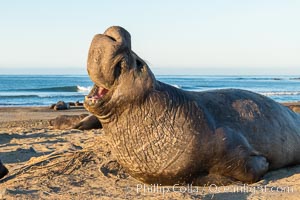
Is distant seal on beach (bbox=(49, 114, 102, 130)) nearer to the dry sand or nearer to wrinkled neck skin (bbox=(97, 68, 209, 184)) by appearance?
the dry sand

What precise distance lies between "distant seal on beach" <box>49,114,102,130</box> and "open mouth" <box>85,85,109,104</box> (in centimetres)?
615

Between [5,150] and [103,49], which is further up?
[103,49]

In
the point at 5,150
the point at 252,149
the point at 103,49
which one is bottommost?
the point at 5,150

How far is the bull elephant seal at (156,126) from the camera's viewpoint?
435cm

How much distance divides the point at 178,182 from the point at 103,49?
1415mm

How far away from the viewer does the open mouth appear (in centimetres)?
443

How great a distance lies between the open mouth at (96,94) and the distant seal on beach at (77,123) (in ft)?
20.2

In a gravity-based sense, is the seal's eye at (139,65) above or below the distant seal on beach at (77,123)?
above

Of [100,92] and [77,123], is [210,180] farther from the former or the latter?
[77,123]

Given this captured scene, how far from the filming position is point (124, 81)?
4.39 meters

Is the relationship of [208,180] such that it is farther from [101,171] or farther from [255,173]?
[101,171]

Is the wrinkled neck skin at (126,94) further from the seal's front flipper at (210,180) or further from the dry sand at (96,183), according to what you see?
the seal's front flipper at (210,180)

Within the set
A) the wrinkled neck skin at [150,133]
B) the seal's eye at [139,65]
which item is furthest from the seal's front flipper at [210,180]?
the seal's eye at [139,65]

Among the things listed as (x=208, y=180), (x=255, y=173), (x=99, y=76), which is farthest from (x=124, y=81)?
(x=255, y=173)
